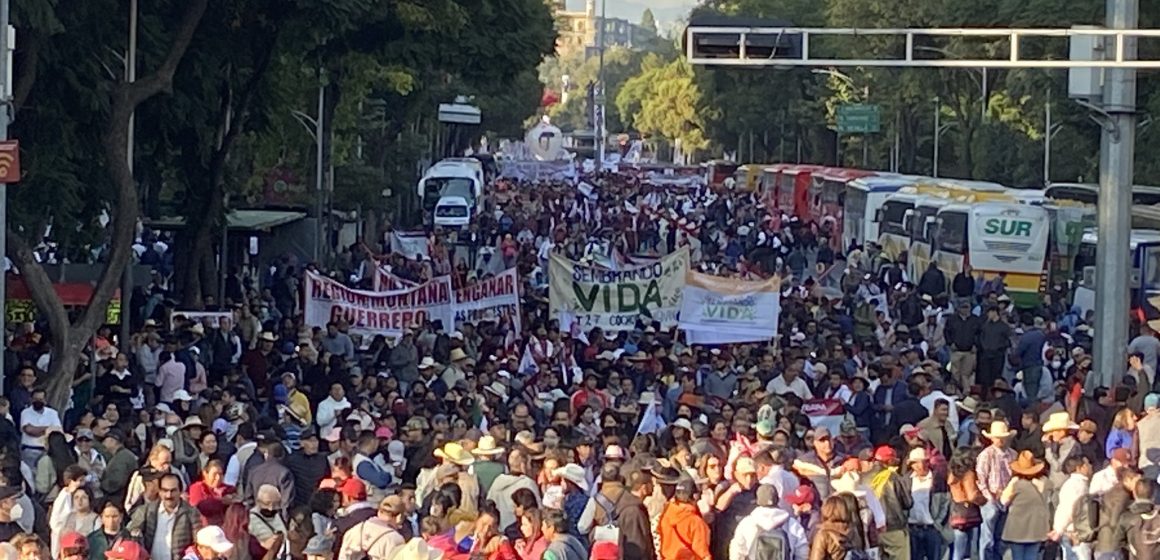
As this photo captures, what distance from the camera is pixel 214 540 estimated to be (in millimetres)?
12453

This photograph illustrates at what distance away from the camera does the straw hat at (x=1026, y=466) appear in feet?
53.3

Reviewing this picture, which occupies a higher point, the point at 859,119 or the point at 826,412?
the point at 859,119

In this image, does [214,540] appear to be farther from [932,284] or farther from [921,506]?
[932,284]

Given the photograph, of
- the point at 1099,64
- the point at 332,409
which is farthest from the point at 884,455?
the point at 1099,64

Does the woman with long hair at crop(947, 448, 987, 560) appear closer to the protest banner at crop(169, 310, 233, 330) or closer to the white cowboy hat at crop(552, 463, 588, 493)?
the white cowboy hat at crop(552, 463, 588, 493)

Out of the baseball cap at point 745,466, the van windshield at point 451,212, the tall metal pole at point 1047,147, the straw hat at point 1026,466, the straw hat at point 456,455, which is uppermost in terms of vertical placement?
the tall metal pole at point 1047,147

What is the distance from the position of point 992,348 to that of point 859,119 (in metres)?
55.4

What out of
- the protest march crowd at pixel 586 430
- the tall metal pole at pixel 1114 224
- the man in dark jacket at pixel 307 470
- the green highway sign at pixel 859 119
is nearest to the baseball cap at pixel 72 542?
the protest march crowd at pixel 586 430

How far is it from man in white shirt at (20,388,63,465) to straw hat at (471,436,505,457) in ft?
11.7

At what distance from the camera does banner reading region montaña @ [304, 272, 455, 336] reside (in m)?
26.7

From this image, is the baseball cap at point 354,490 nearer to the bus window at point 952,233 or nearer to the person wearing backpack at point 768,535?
the person wearing backpack at point 768,535

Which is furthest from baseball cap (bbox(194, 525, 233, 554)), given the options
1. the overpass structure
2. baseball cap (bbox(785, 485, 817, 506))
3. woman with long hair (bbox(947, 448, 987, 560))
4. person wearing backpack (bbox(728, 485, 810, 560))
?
the overpass structure

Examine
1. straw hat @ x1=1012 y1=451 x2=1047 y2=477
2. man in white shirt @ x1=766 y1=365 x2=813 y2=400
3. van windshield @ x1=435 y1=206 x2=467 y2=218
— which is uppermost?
straw hat @ x1=1012 y1=451 x2=1047 y2=477

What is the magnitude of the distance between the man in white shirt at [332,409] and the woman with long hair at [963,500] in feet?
17.6
